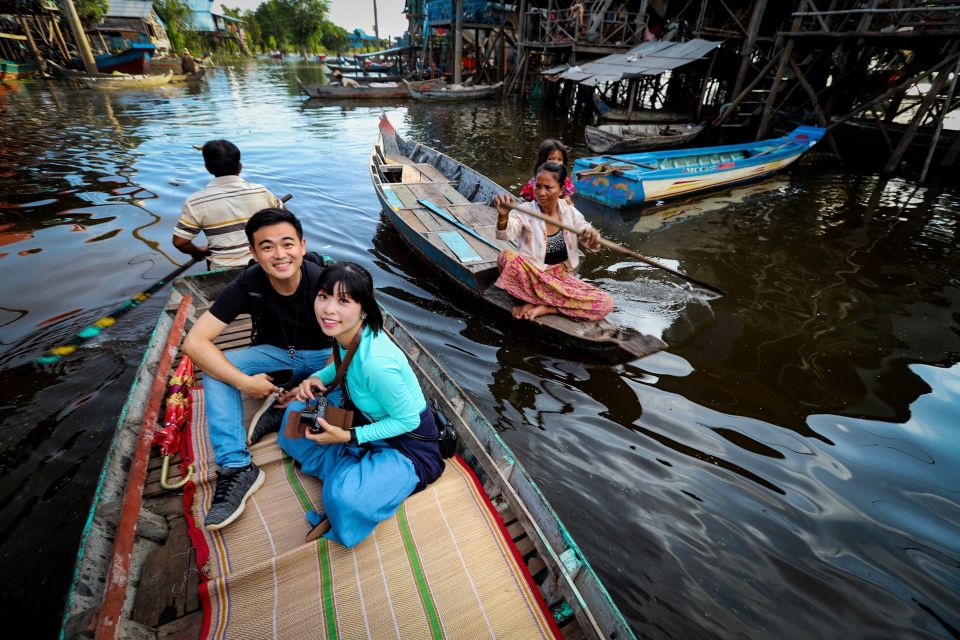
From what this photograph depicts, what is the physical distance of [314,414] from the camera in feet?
7.38

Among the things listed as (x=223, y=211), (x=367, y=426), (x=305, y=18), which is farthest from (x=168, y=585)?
(x=305, y=18)

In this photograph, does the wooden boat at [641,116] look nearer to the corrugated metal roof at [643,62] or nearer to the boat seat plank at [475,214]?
the corrugated metal roof at [643,62]

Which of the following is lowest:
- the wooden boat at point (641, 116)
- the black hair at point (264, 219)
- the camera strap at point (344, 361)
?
the camera strap at point (344, 361)

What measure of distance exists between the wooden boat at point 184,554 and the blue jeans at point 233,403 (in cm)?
29

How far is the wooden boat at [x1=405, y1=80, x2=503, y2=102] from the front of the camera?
22.9 meters

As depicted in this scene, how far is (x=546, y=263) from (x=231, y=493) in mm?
3665

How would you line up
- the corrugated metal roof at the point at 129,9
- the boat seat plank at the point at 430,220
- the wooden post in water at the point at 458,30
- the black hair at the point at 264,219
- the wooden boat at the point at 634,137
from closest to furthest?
the black hair at the point at 264,219, the boat seat plank at the point at 430,220, the wooden boat at the point at 634,137, the wooden post in water at the point at 458,30, the corrugated metal roof at the point at 129,9

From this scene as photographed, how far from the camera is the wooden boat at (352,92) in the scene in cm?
2377

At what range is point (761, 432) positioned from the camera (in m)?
3.92

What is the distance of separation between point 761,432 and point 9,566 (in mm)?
5855

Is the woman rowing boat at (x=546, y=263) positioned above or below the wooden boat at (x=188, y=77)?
below

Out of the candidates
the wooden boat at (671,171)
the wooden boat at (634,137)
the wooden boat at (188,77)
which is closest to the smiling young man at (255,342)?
the wooden boat at (671,171)

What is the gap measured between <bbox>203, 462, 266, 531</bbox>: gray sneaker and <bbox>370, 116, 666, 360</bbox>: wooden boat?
3026mm

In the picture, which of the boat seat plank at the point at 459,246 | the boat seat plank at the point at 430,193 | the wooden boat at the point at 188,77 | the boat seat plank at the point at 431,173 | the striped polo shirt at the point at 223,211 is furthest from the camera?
the wooden boat at the point at 188,77
